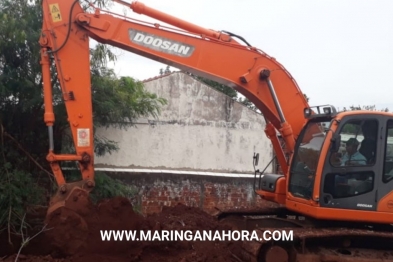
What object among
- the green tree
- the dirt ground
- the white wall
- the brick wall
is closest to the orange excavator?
the dirt ground

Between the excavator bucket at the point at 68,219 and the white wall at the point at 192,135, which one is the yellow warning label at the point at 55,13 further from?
the white wall at the point at 192,135

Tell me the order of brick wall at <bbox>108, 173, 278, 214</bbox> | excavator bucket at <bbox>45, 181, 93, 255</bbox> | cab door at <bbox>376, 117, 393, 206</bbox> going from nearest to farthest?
excavator bucket at <bbox>45, 181, 93, 255</bbox> < cab door at <bbox>376, 117, 393, 206</bbox> < brick wall at <bbox>108, 173, 278, 214</bbox>

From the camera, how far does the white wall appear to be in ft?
36.9

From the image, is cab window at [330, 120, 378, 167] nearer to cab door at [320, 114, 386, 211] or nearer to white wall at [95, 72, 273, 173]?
cab door at [320, 114, 386, 211]

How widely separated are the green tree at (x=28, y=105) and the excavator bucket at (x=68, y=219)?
105 centimetres

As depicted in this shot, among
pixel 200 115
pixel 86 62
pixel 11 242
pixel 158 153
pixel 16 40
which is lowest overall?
pixel 11 242

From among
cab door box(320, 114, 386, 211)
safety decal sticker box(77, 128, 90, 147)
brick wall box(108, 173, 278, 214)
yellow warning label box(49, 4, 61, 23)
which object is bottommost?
brick wall box(108, 173, 278, 214)

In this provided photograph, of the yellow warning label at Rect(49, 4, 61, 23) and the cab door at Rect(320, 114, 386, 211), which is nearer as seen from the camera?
the cab door at Rect(320, 114, 386, 211)

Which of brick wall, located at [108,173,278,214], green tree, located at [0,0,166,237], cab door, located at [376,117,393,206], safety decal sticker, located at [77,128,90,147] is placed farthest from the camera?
brick wall, located at [108,173,278,214]

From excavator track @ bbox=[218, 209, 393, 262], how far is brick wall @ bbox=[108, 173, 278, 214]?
4.22 meters

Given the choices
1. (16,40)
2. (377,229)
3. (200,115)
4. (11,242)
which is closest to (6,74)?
(16,40)

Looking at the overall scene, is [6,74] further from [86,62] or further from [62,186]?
[62,186]

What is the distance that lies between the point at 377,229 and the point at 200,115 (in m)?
6.16

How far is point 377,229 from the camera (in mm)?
6492
